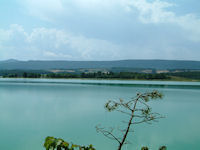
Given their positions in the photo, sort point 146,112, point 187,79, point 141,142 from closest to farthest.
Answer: point 146,112 → point 141,142 → point 187,79

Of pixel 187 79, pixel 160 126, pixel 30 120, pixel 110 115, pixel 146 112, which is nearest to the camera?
pixel 146 112

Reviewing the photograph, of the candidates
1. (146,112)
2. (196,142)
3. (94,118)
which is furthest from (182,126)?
(146,112)

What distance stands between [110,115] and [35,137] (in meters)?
6.67

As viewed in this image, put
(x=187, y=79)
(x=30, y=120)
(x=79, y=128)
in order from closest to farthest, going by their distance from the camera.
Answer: (x=79, y=128) → (x=30, y=120) → (x=187, y=79)

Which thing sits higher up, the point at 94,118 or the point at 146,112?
the point at 146,112

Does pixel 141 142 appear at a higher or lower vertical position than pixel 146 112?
lower

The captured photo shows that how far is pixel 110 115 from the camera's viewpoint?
1630 centimetres

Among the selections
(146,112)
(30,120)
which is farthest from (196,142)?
(30,120)

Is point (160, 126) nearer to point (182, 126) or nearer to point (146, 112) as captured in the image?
point (182, 126)

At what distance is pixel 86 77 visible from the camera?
4353 inches

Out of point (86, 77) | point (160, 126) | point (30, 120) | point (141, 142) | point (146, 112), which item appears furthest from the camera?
point (86, 77)

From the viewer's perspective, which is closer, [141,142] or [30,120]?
[141,142]

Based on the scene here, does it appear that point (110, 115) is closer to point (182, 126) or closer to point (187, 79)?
point (182, 126)

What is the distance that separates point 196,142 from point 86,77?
3954 inches
